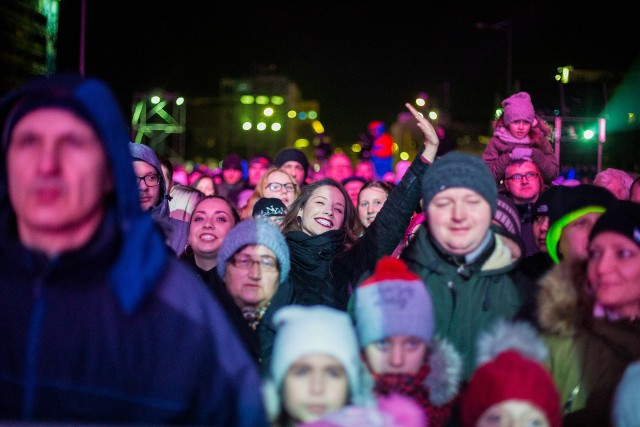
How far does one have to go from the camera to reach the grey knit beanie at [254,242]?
12.5ft

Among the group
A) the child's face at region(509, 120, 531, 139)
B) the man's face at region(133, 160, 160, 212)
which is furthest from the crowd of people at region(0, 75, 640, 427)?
the child's face at region(509, 120, 531, 139)

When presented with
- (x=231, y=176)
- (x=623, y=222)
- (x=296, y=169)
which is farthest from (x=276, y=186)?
Answer: (x=623, y=222)

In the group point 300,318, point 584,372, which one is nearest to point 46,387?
point 300,318

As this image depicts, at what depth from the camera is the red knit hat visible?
2.60 meters

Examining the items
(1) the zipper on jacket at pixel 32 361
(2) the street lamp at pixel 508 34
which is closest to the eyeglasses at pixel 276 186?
(1) the zipper on jacket at pixel 32 361

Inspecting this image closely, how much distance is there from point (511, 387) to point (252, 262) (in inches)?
65.7

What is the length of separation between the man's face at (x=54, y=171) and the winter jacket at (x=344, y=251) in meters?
2.08

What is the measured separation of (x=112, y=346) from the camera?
6.66 ft

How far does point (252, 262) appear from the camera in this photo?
3783 mm

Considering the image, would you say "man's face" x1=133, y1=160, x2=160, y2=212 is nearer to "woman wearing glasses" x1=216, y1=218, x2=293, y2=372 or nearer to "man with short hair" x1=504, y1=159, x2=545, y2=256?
"woman wearing glasses" x1=216, y1=218, x2=293, y2=372

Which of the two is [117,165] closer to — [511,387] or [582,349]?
[511,387]

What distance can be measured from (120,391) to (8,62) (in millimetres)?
33820

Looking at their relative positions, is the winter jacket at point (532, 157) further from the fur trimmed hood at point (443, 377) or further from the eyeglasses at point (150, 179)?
the fur trimmed hood at point (443, 377)

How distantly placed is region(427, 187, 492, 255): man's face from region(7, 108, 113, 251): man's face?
175cm
